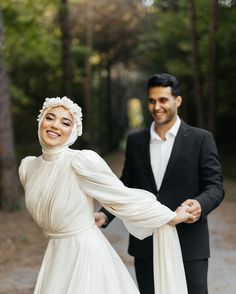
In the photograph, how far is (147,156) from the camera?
11.5 ft

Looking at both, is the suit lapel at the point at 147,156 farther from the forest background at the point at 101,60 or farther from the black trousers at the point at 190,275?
the forest background at the point at 101,60

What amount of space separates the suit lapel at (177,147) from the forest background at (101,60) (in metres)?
7.75

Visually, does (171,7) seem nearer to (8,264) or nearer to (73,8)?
(73,8)

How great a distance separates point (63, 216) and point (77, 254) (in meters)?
0.22

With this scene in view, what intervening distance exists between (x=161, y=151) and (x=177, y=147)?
0.12 meters

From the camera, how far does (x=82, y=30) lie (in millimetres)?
24359

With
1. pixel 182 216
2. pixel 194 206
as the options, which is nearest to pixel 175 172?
pixel 194 206

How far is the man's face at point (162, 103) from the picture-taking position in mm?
3270

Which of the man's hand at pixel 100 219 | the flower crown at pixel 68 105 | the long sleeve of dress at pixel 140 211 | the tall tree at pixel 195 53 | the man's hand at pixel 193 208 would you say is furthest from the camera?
the tall tree at pixel 195 53

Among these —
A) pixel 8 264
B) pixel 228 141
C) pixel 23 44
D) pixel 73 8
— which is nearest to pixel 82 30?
pixel 73 8

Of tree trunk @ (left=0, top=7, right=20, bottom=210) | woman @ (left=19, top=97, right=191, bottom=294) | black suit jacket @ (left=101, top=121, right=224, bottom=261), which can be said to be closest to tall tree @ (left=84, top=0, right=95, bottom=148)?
tree trunk @ (left=0, top=7, right=20, bottom=210)

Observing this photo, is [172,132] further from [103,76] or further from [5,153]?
[103,76]

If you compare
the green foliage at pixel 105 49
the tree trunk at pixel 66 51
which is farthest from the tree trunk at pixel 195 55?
the tree trunk at pixel 66 51

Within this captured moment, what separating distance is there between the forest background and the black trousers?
779 centimetres
